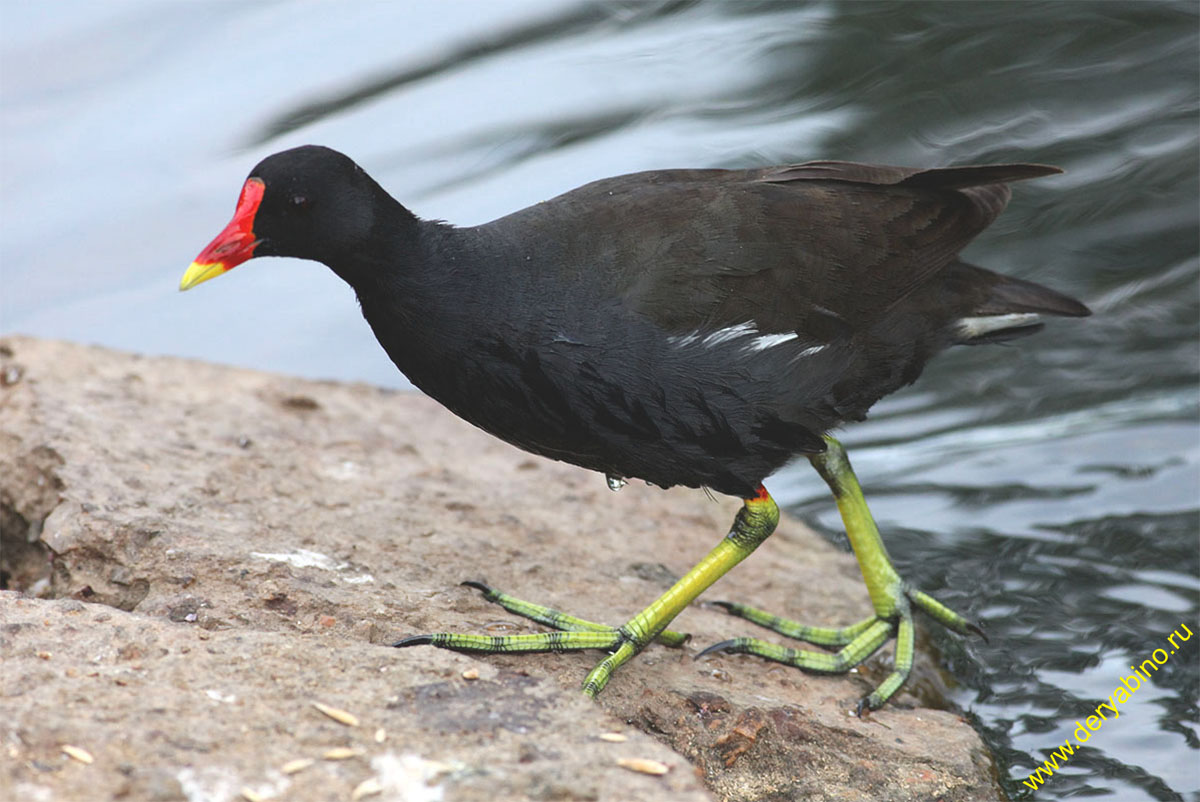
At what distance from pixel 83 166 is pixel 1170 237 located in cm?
489

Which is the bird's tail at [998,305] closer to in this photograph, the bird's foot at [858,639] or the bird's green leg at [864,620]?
the bird's green leg at [864,620]

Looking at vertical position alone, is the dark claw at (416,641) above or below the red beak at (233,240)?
below

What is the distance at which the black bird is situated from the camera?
3.10 meters

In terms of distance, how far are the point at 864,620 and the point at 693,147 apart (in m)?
2.97

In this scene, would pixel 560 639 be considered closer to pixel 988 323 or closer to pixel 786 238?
pixel 786 238

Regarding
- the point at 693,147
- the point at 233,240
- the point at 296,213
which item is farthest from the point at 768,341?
the point at 693,147

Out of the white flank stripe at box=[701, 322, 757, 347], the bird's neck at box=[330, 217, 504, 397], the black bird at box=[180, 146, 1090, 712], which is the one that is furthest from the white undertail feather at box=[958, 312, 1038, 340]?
the bird's neck at box=[330, 217, 504, 397]

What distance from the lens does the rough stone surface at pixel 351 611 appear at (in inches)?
87.1

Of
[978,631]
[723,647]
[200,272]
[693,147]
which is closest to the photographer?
[200,272]

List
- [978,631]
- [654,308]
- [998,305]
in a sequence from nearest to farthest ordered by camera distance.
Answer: [654,308], [998,305], [978,631]

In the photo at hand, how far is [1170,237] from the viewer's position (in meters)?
5.98

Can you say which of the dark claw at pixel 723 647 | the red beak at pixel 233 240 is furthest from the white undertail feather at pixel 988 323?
the red beak at pixel 233 240

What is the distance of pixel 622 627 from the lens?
3189mm

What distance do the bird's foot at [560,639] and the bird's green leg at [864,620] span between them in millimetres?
373
